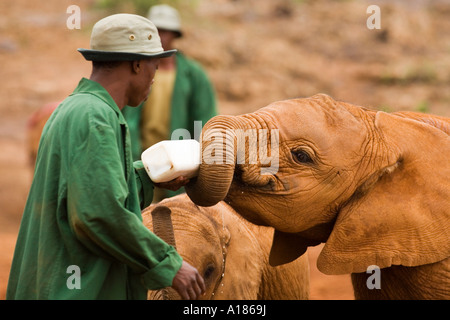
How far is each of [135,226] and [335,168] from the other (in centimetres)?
119

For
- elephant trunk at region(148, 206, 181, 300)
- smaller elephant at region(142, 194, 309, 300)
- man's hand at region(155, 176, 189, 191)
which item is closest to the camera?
man's hand at region(155, 176, 189, 191)

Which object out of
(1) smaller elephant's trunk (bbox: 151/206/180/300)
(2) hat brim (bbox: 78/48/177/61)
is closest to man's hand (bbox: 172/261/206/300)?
(1) smaller elephant's trunk (bbox: 151/206/180/300)

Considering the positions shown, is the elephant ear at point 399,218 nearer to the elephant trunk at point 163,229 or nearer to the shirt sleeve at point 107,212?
the elephant trunk at point 163,229

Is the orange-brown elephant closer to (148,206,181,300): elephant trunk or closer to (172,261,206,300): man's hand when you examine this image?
(148,206,181,300): elephant trunk

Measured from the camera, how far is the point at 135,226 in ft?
11.0

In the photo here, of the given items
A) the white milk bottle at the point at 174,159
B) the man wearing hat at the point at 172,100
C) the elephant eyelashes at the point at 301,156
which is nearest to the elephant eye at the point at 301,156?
the elephant eyelashes at the point at 301,156

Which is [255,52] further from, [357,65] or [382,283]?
[382,283]

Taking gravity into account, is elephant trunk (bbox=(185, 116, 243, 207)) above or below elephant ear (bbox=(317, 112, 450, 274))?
above

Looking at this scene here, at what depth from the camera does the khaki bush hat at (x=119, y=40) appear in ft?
11.7

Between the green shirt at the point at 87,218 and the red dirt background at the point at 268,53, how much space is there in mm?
10320

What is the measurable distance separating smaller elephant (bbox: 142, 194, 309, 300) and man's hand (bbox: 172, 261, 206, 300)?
80cm

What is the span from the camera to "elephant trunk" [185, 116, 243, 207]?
12.2 feet

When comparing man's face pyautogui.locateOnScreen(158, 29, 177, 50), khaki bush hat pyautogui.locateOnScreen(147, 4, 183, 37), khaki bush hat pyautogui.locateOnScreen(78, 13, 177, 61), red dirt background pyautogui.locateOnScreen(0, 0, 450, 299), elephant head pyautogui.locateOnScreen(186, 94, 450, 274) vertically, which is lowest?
red dirt background pyautogui.locateOnScreen(0, 0, 450, 299)

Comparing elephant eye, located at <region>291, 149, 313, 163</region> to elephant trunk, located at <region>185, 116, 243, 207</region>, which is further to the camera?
elephant eye, located at <region>291, 149, 313, 163</region>
